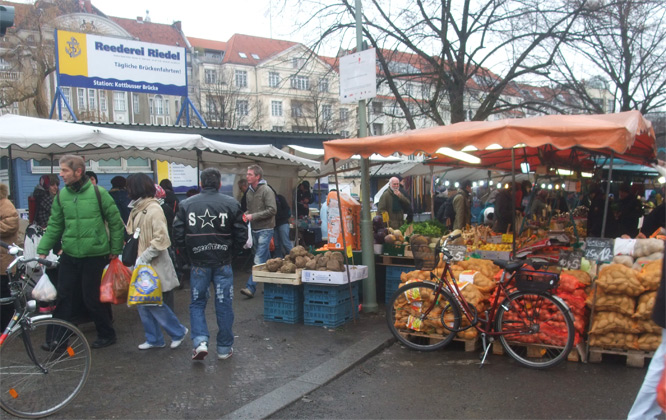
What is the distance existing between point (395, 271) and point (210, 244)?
321 centimetres

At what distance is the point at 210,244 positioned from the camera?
185 inches

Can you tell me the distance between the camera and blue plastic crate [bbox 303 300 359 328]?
6.00 meters

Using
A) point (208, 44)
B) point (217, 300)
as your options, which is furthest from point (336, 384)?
point (208, 44)

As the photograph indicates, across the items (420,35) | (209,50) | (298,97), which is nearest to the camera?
(420,35)

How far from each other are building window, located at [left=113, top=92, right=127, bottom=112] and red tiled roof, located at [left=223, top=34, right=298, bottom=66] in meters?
17.9

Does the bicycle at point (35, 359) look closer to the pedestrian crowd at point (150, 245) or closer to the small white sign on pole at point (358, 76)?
the pedestrian crowd at point (150, 245)

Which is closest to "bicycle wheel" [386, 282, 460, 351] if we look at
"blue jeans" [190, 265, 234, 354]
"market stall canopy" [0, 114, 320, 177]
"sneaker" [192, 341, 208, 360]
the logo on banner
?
"blue jeans" [190, 265, 234, 354]

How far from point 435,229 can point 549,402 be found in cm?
409

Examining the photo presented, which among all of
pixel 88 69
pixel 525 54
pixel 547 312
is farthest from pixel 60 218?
pixel 525 54

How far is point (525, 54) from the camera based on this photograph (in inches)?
641

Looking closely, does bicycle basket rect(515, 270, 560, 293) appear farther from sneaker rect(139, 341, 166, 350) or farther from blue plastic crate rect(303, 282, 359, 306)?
sneaker rect(139, 341, 166, 350)

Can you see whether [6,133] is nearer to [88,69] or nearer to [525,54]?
[88,69]

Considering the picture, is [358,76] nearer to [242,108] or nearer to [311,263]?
[311,263]

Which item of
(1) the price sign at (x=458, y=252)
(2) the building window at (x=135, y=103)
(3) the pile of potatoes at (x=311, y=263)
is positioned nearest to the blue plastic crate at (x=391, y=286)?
(3) the pile of potatoes at (x=311, y=263)
